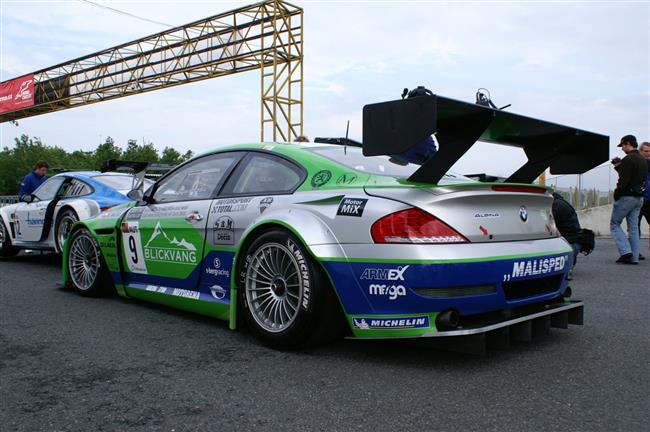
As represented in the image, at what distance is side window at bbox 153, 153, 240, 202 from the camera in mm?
4109

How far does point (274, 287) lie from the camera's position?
3383mm

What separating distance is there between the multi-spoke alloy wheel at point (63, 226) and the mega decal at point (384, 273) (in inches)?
205

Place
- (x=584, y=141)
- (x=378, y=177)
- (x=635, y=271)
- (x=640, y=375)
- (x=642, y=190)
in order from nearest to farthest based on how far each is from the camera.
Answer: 1. (x=640, y=375)
2. (x=378, y=177)
3. (x=584, y=141)
4. (x=635, y=271)
5. (x=642, y=190)

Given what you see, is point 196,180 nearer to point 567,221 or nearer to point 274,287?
point 274,287

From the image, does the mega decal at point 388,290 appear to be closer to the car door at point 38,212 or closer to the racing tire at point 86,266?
the racing tire at point 86,266

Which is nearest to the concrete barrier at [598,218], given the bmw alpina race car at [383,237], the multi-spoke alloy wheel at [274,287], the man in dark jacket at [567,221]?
the man in dark jacket at [567,221]

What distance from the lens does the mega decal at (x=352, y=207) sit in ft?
9.90

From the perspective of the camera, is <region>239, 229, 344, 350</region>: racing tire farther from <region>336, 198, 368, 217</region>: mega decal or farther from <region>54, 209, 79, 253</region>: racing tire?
<region>54, 209, 79, 253</region>: racing tire

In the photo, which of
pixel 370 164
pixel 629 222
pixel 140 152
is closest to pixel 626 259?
pixel 629 222

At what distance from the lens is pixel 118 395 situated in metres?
2.61

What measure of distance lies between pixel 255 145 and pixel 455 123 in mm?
1574

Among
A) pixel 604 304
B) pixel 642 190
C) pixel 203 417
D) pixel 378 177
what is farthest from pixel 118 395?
pixel 642 190

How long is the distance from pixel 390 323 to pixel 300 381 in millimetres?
531

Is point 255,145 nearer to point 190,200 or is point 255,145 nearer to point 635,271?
point 190,200
